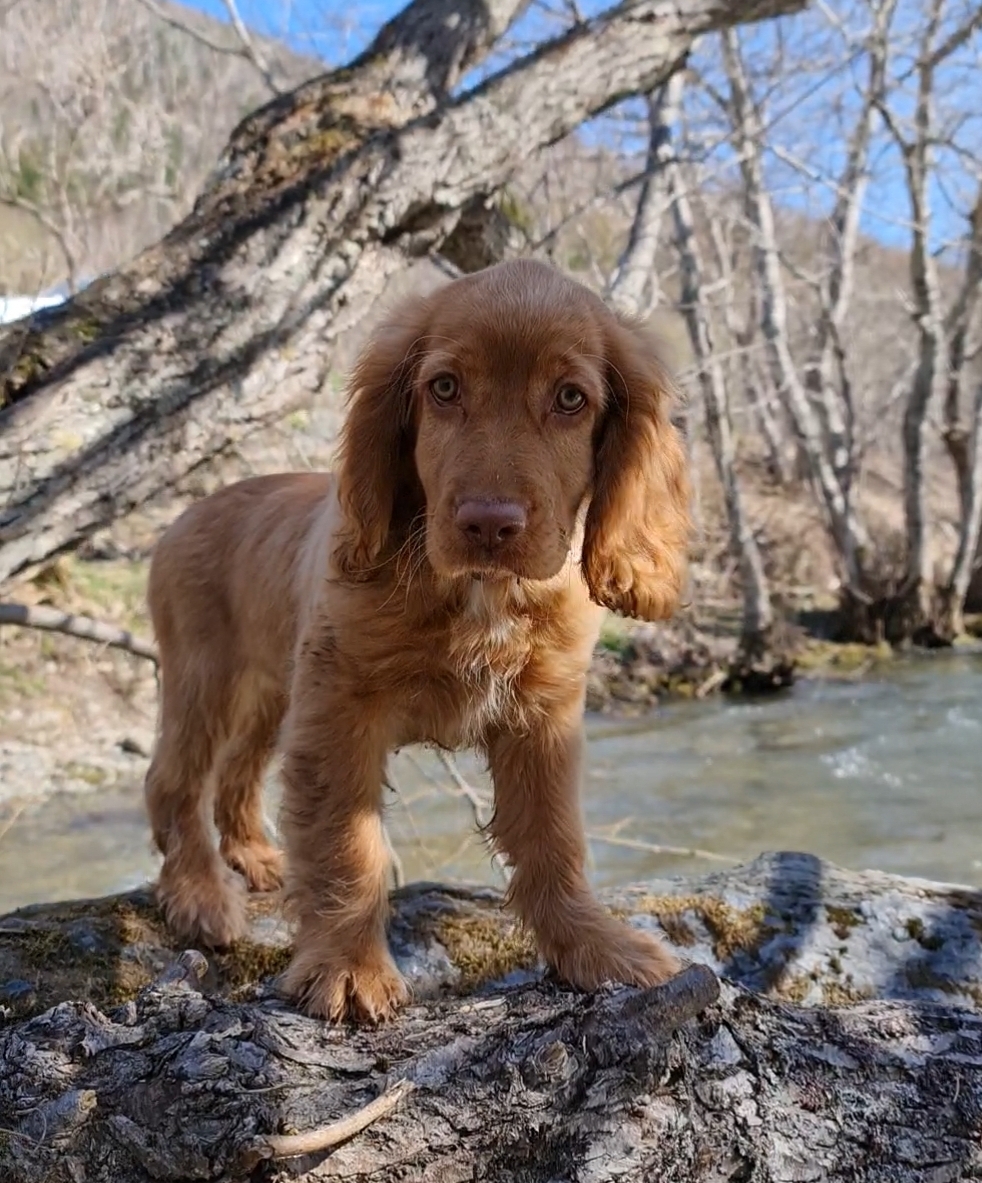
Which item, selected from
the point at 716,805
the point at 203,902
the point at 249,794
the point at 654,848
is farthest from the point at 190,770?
the point at 716,805

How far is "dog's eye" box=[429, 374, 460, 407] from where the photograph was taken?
2941 mm

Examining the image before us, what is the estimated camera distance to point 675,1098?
208cm

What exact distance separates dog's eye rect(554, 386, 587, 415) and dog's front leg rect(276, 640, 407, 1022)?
850 mm

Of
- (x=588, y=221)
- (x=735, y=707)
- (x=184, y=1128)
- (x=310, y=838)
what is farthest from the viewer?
(x=588, y=221)

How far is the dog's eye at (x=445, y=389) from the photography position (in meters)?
2.94

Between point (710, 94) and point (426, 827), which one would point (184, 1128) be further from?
point (710, 94)

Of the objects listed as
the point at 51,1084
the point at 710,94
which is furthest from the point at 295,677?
the point at 710,94

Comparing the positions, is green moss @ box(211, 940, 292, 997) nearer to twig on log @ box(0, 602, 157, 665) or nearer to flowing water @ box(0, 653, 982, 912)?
twig on log @ box(0, 602, 157, 665)

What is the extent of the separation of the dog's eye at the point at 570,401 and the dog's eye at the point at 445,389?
10.1 inches

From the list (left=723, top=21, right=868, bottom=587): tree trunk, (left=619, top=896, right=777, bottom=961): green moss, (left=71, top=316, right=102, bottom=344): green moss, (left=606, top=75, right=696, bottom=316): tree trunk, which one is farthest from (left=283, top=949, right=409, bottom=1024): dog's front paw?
(left=723, top=21, right=868, bottom=587): tree trunk

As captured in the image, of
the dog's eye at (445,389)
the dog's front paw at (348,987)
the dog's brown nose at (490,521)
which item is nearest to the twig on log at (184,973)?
the dog's front paw at (348,987)

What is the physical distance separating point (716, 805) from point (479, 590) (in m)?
6.68

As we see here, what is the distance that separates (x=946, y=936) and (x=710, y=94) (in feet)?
42.1

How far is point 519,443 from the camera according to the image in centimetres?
283
